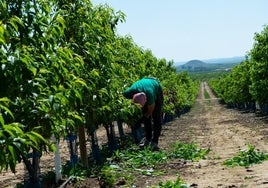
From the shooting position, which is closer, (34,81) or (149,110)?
(34,81)

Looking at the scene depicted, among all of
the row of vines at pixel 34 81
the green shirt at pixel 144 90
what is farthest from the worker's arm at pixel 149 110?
the row of vines at pixel 34 81

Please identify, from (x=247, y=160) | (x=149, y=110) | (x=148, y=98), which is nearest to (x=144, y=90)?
(x=148, y=98)

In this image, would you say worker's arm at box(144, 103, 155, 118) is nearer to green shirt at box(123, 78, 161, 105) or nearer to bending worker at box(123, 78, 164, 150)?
bending worker at box(123, 78, 164, 150)

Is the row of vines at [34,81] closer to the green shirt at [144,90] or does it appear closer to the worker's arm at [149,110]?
the green shirt at [144,90]

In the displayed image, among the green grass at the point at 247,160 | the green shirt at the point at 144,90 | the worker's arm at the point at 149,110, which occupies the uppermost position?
the green shirt at the point at 144,90

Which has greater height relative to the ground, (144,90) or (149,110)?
(144,90)

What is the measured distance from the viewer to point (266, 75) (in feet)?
96.8

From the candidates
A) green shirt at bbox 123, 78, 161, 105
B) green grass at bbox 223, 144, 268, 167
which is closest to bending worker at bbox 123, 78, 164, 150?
green shirt at bbox 123, 78, 161, 105

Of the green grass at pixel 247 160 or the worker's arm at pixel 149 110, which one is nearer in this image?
the green grass at pixel 247 160

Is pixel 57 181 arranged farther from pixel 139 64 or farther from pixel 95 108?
pixel 139 64

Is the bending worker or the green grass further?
the bending worker

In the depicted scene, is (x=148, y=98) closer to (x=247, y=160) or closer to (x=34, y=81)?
(x=247, y=160)

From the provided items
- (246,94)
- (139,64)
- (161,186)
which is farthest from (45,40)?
(246,94)

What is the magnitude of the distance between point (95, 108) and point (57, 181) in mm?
1719
